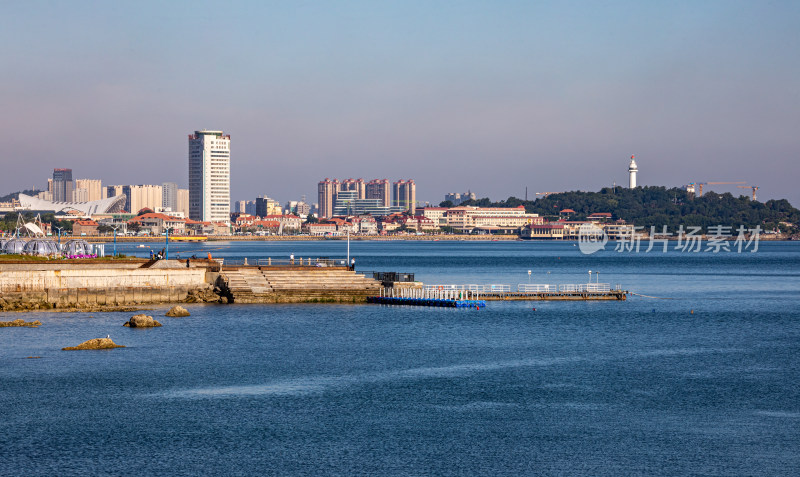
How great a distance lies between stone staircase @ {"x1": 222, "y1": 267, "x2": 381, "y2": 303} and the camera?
212 feet

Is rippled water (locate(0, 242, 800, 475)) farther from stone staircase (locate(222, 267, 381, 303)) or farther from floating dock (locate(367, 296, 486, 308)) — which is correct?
floating dock (locate(367, 296, 486, 308))

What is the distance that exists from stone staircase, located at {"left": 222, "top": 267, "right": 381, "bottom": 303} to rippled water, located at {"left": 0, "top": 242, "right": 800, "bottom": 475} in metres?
5.83

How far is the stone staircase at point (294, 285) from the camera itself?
212ft

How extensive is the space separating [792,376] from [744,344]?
10715 mm

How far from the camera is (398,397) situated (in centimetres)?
3375

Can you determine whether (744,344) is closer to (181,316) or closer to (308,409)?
(308,409)

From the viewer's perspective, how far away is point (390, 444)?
27438 millimetres

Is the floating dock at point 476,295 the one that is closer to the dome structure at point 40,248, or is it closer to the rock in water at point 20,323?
the rock in water at point 20,323

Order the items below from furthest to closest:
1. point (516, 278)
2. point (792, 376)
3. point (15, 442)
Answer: point (516, 278) → point (792, 376) → point (15, 442)

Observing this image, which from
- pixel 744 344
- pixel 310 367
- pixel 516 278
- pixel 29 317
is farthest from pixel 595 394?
pixel 516 278

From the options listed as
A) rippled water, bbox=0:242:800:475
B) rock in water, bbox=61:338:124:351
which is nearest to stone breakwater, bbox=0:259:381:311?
rippled water, bbox=0:242:800:475

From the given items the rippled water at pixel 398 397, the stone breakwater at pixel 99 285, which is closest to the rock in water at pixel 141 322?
the rippled water at pixel 398 397

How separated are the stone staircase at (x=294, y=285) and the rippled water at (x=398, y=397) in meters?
5.83

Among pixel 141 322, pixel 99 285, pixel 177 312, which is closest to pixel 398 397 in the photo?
pixel 141 322
